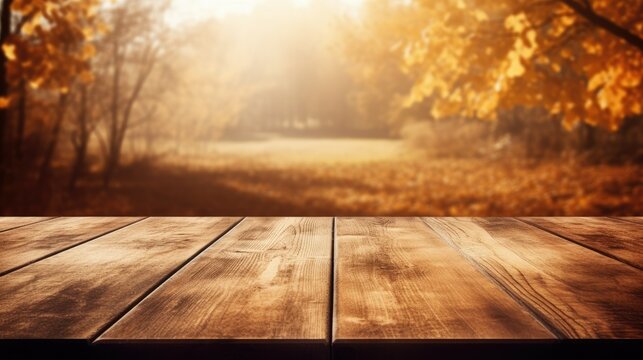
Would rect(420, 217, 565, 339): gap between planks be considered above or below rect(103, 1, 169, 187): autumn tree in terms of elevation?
below

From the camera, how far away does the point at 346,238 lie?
1.86 m

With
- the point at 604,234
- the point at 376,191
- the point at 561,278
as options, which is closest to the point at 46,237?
the point at 561,278

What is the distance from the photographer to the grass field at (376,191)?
9156mm

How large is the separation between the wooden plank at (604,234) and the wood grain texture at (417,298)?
0.49m

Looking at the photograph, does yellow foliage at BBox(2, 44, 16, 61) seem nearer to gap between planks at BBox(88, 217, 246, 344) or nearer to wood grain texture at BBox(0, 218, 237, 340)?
wood grain texture at BBox(0, 218, 237, 340)

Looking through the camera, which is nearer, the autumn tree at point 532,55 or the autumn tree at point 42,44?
the autumn tree at point 532,55

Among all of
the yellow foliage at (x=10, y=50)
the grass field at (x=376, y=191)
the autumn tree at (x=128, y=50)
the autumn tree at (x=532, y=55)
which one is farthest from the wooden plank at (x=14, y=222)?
the autumn tree at (x=128, y=50)

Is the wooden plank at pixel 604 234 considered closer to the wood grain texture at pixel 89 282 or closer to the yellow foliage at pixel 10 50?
the wood grain texture at pixel 89 282

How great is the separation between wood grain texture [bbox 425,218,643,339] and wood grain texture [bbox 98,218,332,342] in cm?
46

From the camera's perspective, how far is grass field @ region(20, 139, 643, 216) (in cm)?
916

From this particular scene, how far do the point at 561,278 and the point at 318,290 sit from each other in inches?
24.7

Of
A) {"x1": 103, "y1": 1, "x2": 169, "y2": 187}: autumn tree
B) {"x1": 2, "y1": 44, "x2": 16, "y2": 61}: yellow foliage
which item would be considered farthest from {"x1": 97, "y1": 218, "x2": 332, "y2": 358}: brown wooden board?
{"x1": 103, "y1": 1, "x2": 169, "y2": 187}: autumn tree

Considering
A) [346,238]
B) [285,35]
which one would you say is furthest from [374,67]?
[285,35]

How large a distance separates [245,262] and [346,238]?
18.9 inches
